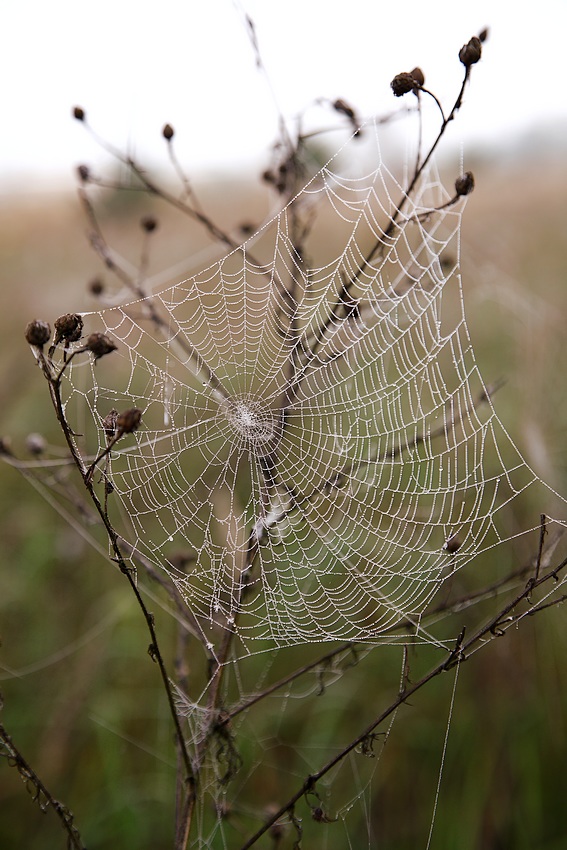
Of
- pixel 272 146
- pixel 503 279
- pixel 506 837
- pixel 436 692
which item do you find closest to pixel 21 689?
pixel 436 692

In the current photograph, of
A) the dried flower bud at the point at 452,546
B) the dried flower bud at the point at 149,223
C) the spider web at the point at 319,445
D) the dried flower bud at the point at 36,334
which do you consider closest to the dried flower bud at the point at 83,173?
the dried flower bud at the point at 149,223

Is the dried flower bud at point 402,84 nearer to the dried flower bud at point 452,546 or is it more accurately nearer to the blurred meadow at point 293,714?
the dried flower bud at point 452,546

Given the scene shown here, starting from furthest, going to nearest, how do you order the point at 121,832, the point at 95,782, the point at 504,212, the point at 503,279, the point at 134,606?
the point at 504,212 → the point at 503,279 → the point at 134,606 → the point at 95,782 → the point at 121,832

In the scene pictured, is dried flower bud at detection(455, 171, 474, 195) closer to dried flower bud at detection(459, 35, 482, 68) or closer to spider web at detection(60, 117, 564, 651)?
spider web at detection(60, 117, 564, 651)

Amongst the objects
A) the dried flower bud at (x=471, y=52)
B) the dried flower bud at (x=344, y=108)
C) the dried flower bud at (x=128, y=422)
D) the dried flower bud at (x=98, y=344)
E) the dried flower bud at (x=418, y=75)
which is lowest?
the dried flower bud at (x=128, y=422)

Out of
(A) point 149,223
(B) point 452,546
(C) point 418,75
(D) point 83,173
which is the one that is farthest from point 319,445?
(C) point 418,75

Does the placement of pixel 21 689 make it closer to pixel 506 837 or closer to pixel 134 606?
pixel 134 606
